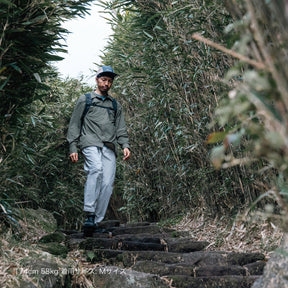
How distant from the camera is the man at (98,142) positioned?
162 inches

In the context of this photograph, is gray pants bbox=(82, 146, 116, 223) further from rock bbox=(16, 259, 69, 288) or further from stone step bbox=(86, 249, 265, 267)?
rock bbox=(16, 259, 69, 288)

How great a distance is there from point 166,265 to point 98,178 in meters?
1.68

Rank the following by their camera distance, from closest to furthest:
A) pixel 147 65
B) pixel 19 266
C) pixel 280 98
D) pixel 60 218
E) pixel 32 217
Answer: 1. pixel 280 98
2. pixel 19 266
3. pixel 32 217
4. pixel 147 65
5. pixel 60 218

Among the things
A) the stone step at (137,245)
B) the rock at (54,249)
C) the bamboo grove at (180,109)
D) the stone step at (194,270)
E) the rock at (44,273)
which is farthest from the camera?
the stone step at (137,245)

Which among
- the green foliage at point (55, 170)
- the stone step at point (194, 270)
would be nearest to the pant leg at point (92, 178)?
the stone step at point (194, 270)

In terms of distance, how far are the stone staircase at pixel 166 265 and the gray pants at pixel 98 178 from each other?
546mm

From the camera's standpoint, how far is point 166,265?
2.65 metres

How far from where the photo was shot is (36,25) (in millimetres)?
2924

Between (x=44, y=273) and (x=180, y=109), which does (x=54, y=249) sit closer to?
(x=44, y=273)

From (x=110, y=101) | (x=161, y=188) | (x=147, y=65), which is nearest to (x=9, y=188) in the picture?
(x=110, y=101)

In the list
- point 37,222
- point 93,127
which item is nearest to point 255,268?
point 93,127

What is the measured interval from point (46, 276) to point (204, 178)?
87.4 inches

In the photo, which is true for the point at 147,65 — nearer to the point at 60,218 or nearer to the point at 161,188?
the point at 161,188

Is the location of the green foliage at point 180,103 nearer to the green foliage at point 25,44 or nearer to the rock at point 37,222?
the green foliage at point 25,44
